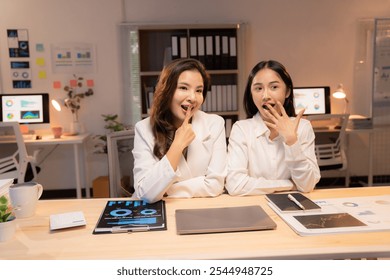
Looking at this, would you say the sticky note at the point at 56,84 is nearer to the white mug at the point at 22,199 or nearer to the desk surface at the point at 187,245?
the white mug at the point at 22,199

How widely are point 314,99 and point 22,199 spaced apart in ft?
12.2

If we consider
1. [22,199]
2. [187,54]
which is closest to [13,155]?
[187,54]

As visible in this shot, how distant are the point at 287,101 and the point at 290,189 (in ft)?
1.48

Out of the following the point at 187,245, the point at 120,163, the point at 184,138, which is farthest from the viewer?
the point at 120,163

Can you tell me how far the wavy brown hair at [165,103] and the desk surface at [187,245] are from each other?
0.53 meters

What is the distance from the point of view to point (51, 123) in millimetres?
4277

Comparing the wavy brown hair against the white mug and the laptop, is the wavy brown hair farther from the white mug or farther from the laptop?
the white mug

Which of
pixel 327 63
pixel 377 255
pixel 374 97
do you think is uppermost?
pixel 327 63

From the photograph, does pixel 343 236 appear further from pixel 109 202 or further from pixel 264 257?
pixel 109 202

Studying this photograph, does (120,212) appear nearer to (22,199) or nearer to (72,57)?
(22,199)

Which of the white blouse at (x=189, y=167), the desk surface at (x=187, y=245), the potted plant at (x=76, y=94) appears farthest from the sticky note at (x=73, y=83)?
the desk surface at (x=187, y=245)

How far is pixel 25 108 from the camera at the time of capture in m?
4.03

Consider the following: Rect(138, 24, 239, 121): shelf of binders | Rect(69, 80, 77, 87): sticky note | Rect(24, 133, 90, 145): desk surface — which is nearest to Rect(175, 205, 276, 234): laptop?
Rect(24, 133, 90, 145): desk surface
